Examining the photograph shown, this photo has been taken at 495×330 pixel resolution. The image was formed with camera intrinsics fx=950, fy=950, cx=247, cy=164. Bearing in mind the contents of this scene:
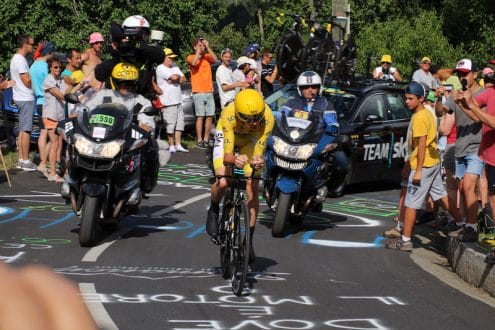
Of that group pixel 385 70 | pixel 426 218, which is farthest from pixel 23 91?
pixel 385 70

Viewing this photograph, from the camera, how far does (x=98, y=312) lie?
6.57 metres

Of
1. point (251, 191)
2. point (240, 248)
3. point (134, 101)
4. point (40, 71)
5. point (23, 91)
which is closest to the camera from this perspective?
point (240, 248)

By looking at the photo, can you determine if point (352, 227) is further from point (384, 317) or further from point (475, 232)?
point (384, 317)

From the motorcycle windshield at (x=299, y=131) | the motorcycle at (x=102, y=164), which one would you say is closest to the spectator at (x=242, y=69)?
the motorcycle windshield at (x=299, y=131)

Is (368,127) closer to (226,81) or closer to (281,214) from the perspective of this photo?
(281,214)

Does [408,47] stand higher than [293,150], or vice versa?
[408,47]

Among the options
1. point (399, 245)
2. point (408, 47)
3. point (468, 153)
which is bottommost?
point (399, 245)

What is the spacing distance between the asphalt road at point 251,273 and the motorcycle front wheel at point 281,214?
11cm

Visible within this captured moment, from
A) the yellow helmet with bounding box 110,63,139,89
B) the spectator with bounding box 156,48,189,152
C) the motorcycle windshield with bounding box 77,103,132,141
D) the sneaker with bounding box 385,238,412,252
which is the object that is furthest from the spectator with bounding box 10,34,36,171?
the sneaker with bounding box 385,238,412,252

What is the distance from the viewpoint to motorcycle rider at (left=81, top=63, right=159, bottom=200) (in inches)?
391

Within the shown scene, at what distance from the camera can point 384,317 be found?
6844 mm

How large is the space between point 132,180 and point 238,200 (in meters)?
2.18

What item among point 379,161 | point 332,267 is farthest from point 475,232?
point 379,161

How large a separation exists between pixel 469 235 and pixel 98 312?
4.10 m
